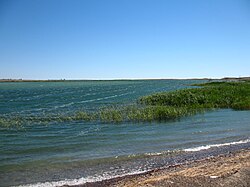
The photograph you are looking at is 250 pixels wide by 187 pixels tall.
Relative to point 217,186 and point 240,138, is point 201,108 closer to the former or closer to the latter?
point 240,138

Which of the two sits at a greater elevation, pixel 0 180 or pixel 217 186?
pixel 217 186

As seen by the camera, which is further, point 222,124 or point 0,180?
point 222,124

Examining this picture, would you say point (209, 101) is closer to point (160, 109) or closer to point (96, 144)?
point (160, 109)

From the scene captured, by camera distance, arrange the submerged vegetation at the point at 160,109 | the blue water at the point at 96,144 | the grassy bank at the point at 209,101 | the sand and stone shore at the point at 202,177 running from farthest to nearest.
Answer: the grassy bank at the point at 209,101 < the submerged vegetation at the point at 160,109 < the blue water at the point at 96,144 < the sand and stone shore at the point at 202,177

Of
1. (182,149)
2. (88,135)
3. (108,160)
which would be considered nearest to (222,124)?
(182,149)

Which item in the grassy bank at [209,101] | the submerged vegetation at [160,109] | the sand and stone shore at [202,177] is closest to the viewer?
the sand and stone shore at [202,177]

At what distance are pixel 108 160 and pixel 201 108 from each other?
20.3 m

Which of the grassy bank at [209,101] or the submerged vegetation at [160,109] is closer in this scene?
the submerged vegetation at [160,109]

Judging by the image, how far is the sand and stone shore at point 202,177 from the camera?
8.58 metres

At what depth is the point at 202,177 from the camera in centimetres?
918

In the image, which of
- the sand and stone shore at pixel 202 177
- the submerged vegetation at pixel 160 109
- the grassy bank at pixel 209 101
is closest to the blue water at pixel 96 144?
the sand and stone shore at pixel 202 177

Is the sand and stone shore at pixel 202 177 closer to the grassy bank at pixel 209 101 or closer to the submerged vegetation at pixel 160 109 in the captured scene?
the submerged vegetation at pixel 160 109

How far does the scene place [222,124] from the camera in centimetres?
2270

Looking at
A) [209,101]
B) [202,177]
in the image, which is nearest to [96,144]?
[202,177]
